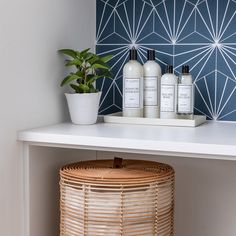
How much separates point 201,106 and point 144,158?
0.29m

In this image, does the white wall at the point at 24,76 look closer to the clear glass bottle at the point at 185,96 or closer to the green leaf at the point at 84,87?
the green leaf at the point at 84,87

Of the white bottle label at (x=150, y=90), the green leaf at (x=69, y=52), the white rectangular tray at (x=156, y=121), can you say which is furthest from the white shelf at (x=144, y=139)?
the green leaf at (x=69, y=52)

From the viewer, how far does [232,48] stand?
1746 mm

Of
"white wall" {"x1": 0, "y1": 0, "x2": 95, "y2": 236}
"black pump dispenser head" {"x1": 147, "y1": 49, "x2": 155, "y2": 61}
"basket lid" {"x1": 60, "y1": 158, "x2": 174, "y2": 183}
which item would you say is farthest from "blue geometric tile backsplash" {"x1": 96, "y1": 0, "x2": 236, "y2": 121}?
"basket lid" {"x1": 60, "y1": 158, "x2": 174, "y2": 183}

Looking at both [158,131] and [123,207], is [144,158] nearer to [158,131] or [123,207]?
[158,131]

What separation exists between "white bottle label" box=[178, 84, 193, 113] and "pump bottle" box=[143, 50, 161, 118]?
0.32 feet

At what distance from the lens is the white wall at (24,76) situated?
55.3 inches

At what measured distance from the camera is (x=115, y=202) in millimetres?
1380

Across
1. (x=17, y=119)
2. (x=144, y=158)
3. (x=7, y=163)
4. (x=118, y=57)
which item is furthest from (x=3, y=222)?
(x=118, y=57)

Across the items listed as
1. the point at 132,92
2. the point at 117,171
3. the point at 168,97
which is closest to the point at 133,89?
the point at 132,92

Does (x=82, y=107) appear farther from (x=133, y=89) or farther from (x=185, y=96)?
(x=185, y=96)

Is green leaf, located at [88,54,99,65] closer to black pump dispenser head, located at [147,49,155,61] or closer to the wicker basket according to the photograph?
black pump dispenser head, located at [147,49,155,61]

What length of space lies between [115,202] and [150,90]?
50 centimetres

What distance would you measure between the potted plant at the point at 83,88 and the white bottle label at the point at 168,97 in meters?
0.22
